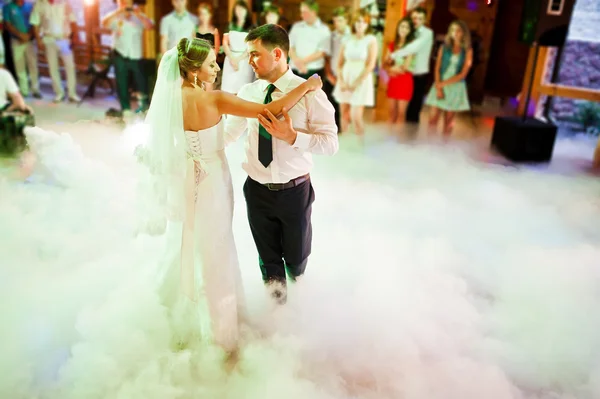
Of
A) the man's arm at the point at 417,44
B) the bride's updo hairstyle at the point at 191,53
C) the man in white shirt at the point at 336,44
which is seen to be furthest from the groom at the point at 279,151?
the man's arm at the point at 417,44

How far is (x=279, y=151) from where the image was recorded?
2277 millimetres

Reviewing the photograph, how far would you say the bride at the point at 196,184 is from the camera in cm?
199

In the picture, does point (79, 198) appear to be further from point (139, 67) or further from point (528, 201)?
point (528, 201)

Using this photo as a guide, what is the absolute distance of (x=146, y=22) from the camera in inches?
259

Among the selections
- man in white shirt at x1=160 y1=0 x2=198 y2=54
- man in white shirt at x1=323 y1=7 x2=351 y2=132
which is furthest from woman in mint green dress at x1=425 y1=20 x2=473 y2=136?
man in white shirt at x1=160 y1=0 x2=198 y2=54

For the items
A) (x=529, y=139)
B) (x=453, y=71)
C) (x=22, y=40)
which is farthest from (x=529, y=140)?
(x=22, y=40)

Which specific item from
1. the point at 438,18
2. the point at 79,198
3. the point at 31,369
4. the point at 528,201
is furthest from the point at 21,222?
the point at 438,18

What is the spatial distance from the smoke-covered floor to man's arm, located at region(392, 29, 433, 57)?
85.0 inches

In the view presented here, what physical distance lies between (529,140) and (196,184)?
4.49 m

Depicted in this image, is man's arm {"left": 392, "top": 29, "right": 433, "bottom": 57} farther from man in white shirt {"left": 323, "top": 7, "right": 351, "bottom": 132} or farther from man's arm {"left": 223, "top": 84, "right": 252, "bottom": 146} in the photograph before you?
man's arm {"left": 223, "top": 84, "right": 252, "bottom": 146}

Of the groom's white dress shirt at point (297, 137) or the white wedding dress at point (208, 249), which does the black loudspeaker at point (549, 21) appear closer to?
the groom's white dress shirt at point (297, 137)

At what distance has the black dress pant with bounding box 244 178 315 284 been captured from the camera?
7.79 feet

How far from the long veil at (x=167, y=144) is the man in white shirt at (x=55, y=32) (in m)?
6.07

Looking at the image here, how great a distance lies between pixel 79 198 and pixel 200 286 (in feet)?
7.48
